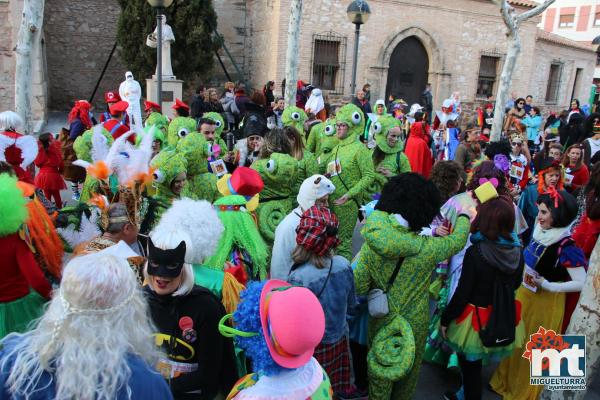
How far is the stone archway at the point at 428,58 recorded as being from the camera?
59.0 ft

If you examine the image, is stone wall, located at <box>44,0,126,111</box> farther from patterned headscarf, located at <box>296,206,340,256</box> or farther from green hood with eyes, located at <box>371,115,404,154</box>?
patterned headscarf, located at <box>296,206,340,256</box>

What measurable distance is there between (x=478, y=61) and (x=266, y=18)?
9.05 m

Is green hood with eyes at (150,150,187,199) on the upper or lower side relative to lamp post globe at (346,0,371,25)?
lower

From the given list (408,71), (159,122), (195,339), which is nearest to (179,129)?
(159,122)

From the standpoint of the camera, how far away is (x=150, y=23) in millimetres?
15438

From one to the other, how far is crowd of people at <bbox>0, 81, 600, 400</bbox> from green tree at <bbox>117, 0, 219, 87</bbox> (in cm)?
1104

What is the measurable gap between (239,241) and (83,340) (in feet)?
6.14

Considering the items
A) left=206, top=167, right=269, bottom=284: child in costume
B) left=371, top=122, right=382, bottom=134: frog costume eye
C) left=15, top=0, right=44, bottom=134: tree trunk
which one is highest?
left=15, top=0, right=44, bottom=134: tree trunk

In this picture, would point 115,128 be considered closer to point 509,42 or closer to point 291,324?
point 291,324

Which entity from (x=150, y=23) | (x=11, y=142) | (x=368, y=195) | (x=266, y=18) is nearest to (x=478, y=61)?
(x=266, y=18)

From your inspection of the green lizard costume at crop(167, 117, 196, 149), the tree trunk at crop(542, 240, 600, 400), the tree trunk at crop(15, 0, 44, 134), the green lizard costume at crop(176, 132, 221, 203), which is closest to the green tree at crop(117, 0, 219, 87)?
the tree trunk at crop(15, 0, 44, 134)

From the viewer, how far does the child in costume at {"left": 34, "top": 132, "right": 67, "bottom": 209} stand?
6.74m

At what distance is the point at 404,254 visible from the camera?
2.97 metres

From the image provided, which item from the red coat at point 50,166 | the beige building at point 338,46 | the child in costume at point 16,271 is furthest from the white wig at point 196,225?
the beige building at point 338,46
